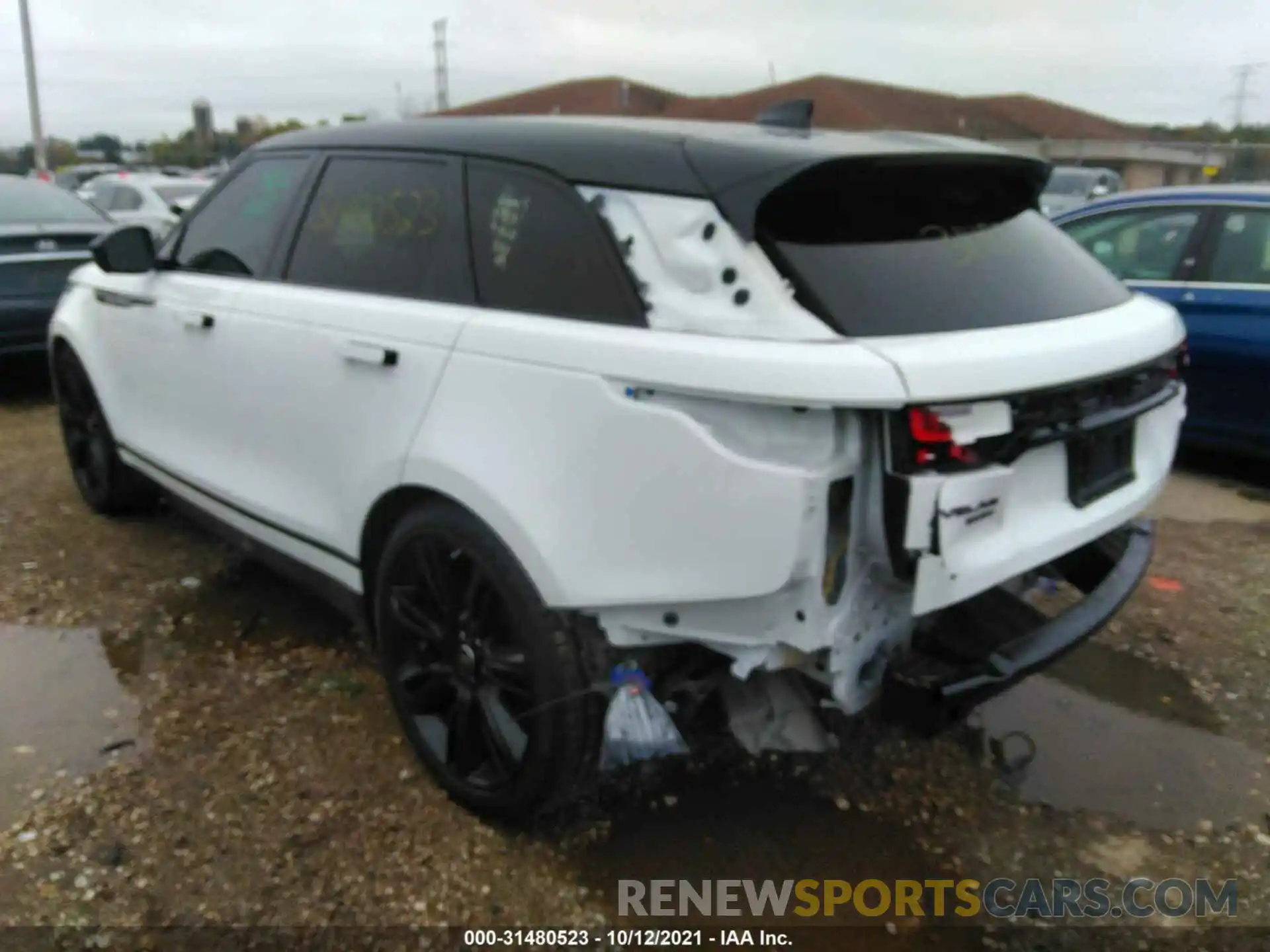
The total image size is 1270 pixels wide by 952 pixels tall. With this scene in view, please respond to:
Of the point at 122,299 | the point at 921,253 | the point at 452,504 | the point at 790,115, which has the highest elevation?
the point at 790,115

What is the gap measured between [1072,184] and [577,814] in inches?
705

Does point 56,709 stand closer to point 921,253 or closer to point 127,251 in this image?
point 127,251

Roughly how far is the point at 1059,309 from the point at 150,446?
3.35 metres

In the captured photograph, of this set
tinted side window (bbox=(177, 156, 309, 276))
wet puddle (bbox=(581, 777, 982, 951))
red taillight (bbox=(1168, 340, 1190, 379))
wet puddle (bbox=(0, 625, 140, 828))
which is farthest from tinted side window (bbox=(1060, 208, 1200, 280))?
wet puddle (bbox=(0, 625, 140, 828))

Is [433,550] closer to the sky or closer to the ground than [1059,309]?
closer to the ground

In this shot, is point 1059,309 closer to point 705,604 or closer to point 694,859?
point 705,604

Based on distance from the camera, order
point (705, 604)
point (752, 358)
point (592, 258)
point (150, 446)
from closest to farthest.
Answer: point (752, 358) → point (705, 604) → point (592, 258) → point (150, 446)

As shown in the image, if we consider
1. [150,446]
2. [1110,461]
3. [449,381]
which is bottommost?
[150,446]

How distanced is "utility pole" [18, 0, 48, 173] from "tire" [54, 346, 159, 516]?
29795 millimetres


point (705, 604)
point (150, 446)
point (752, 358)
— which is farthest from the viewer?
point (150, 446)

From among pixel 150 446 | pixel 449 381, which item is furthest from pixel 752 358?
pixel 150 446

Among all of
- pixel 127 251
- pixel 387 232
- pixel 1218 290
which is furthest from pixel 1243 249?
pixel 127 251

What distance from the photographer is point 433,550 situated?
2.74 meters

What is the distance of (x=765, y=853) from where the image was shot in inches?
110
